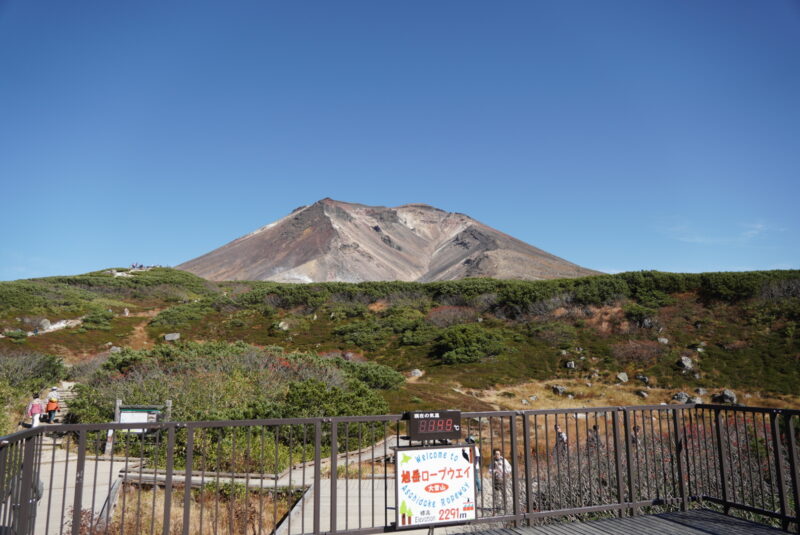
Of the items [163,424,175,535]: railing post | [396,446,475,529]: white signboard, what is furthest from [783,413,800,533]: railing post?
[163,424,175,535]: railing post

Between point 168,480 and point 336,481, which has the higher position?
point 168,480

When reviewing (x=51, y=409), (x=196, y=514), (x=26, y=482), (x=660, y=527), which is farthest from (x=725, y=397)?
(x=51, y=409)

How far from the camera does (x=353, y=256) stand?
148 meters

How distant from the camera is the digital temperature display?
5.83 metres

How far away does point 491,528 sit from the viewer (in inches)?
251

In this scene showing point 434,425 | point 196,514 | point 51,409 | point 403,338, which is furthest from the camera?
point 403,338

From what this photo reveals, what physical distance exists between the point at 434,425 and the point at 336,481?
1.27 m

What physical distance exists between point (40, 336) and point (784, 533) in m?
37.0

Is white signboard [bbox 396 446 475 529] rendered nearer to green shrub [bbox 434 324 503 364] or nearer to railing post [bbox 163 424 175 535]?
railing post [bbox 163 424 175 535]

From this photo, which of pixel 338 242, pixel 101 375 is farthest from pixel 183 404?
pixel 338 242

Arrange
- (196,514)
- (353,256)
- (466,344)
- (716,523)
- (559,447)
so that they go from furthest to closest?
(353,256) < (466,344) < (196,514) < (559,447) < (716,523)

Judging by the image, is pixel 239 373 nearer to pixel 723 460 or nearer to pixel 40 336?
pixel 723 460

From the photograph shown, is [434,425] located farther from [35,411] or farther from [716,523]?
[35,411]

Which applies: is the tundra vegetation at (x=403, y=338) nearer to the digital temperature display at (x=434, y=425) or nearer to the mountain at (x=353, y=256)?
the digital temperature display at (x=434, y=425)
